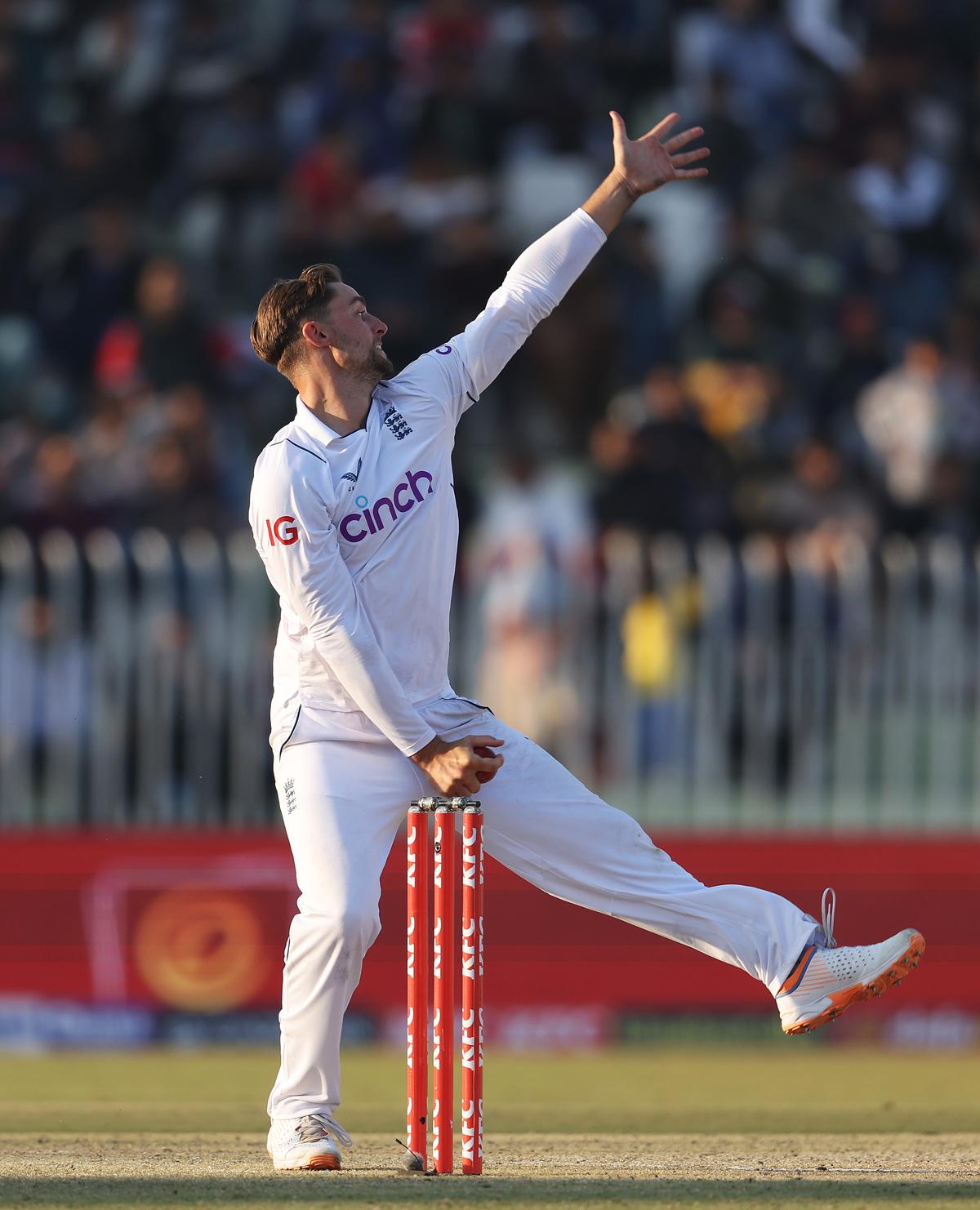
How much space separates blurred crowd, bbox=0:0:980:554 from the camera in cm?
1250

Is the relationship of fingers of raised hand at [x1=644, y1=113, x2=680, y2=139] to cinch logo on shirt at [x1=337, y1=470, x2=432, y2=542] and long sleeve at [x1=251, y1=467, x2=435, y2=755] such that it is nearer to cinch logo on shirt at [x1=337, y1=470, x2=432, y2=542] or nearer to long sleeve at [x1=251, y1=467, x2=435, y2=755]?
cinch logo on shirt at [x1=337, y1=470, x2=432, y2=542]

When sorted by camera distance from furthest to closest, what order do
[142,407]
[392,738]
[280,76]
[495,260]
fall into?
[280,76], [495,260], [142,407], [392,738]

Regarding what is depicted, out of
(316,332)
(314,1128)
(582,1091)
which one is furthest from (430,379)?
(582,1091)

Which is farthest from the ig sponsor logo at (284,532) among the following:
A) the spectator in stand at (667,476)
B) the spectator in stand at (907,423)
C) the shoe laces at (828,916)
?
the spectator in stand at (907,423)

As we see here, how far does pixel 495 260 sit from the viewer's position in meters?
14.0

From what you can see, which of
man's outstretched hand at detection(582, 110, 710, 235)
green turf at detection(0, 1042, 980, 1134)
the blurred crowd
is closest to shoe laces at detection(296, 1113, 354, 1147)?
green turf at detection(0, 1042, 980, 1134)

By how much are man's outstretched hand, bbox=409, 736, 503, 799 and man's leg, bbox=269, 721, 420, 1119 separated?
0.16 m

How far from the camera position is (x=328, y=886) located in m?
6.08

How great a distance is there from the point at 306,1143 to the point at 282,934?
5.95 metres

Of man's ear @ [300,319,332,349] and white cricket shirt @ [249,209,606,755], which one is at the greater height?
man's ear @ [300,319,332,349]

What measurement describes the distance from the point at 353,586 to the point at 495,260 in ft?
26.7

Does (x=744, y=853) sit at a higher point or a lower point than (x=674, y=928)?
lower

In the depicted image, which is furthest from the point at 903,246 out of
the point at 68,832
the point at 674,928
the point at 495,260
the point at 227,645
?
the point at 674,928

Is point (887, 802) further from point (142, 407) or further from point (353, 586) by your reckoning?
point (353, 586)
